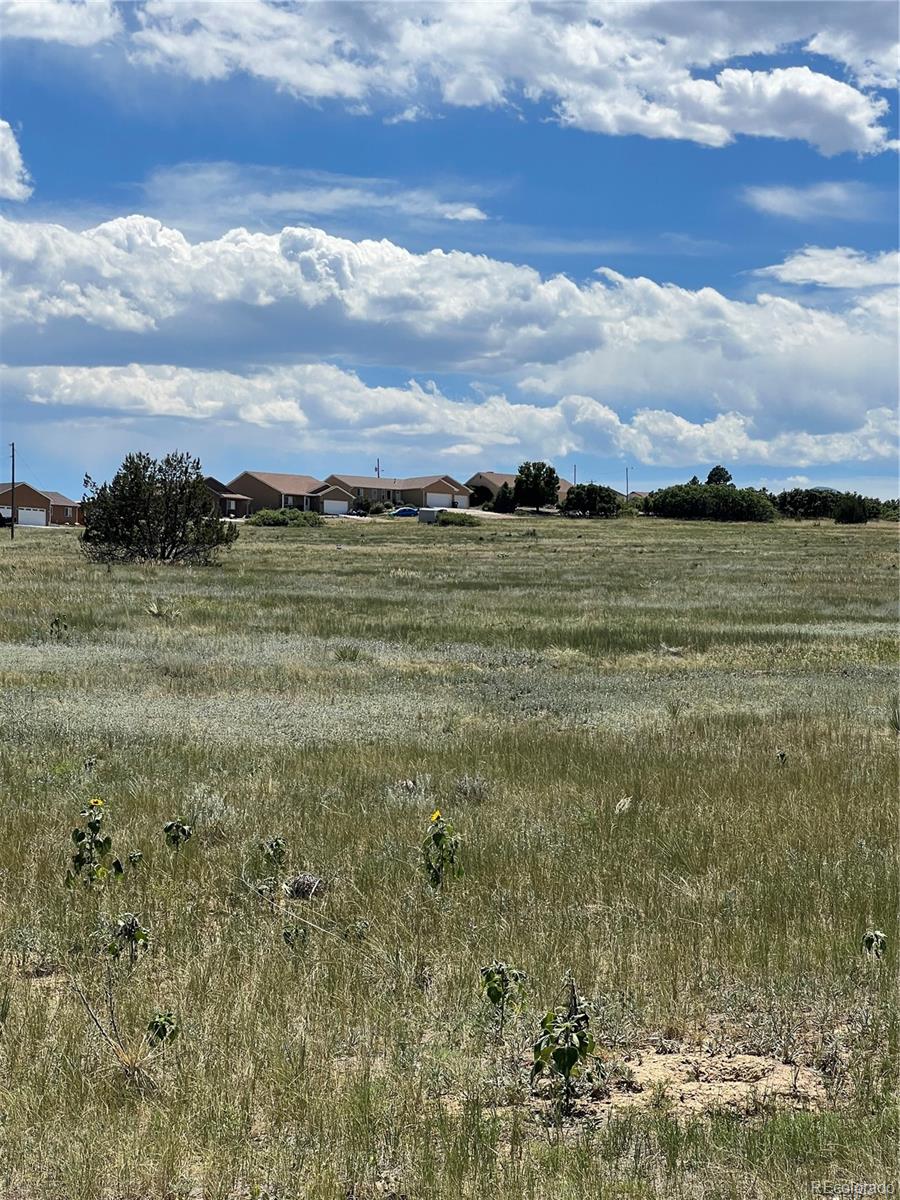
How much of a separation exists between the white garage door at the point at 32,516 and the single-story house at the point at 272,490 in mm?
28219

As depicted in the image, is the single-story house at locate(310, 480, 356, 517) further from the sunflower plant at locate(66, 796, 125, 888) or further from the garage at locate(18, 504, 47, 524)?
the sunflower plant at locate(66, 796, 125, 888)

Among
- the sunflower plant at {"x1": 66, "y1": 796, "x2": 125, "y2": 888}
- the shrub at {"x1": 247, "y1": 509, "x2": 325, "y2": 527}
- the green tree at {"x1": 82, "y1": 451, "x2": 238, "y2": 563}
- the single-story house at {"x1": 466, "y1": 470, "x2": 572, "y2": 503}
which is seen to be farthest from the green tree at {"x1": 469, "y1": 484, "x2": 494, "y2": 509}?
the sunflower plant at {"x1": 66, "y1": 796, "x2": 125, "y2": 888}

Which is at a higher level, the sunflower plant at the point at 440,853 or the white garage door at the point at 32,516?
the white garage door at the point at 32,516

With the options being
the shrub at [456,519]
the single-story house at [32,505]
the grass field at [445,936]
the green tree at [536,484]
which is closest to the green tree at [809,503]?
the green tree at [536,484]

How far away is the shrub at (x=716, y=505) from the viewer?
140 metres

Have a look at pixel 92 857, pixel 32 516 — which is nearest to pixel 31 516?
pixel 32 516

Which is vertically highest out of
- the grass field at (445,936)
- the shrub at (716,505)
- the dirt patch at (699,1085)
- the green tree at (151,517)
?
the shrub at (716,505)

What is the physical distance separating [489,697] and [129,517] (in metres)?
37.0

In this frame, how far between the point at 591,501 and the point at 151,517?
94.0 meters

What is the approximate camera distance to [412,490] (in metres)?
164

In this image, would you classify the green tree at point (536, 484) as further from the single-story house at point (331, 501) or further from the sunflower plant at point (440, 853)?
the sunflower plant at point (440, 853)

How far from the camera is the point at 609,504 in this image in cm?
13950

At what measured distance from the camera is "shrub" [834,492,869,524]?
135 meters

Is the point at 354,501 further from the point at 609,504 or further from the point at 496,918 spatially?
the point at 496,918
